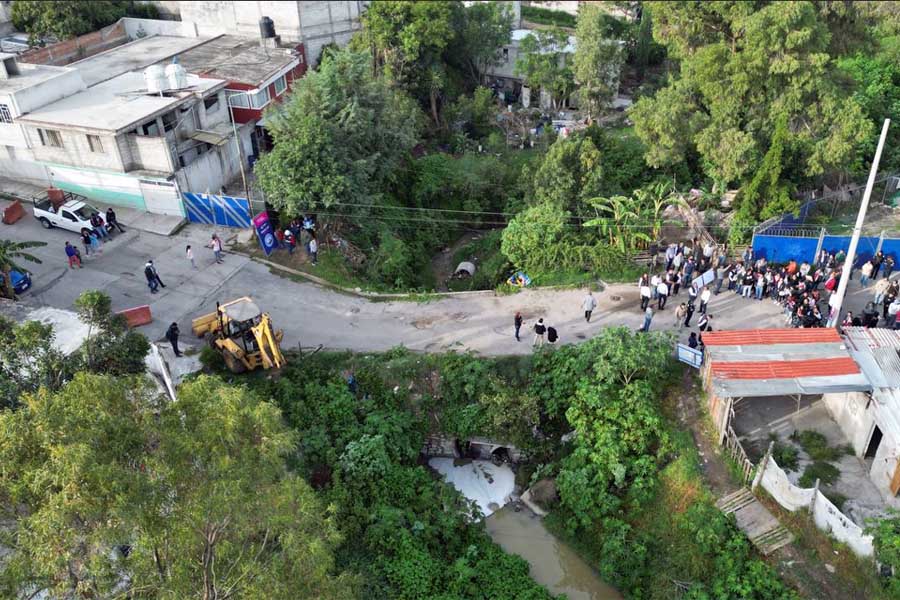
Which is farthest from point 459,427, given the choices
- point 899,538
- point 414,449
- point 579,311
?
point 899,538

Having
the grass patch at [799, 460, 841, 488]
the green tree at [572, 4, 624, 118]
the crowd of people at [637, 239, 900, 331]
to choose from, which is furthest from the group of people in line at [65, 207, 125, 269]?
the green tree at [572, 4, 624, 118]

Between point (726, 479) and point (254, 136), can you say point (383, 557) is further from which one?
point (254, 136)

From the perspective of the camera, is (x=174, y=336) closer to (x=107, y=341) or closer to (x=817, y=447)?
(x=107, y=341)

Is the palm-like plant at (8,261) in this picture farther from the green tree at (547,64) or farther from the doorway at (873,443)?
the green tree at (547,64)

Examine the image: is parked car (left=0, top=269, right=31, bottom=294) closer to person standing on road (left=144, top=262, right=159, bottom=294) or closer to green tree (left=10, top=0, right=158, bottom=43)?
person standing on road (left=144, top=262, right=159, bottom=294)

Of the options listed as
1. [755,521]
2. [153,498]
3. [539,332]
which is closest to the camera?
[153,498]

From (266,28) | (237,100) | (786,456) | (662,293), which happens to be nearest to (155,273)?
(237,100)
